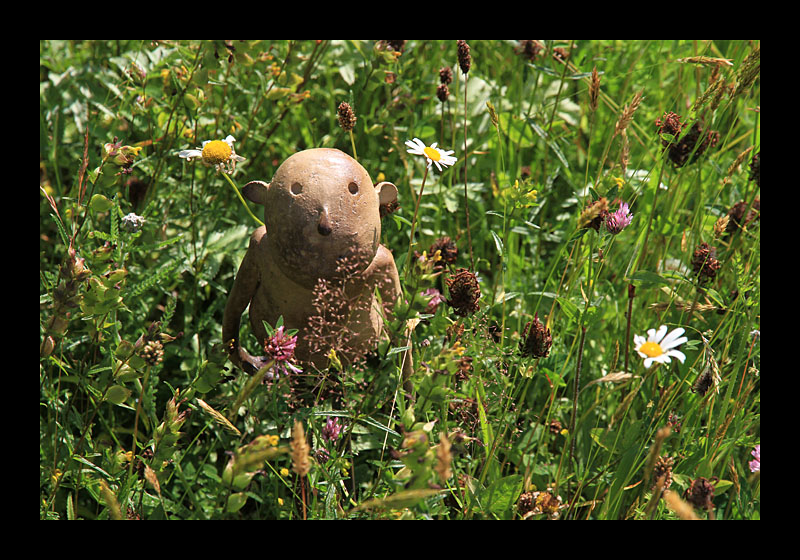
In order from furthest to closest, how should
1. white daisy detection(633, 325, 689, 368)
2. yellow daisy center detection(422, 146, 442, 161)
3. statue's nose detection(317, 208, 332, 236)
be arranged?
yellow daisy center detection(422, 146, 442, 161) → statue's nose detection(317, 208, 332, 236) → white daisy detection(633, 325, 689, 368)

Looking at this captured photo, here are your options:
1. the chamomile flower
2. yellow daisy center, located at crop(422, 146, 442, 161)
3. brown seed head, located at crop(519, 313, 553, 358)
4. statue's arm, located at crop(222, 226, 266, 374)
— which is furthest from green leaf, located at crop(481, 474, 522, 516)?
the chamomile flower

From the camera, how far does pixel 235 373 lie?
7.17 ft

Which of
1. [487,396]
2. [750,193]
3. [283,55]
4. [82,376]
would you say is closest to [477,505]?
[487,396]

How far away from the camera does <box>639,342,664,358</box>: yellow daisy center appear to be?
5.13ft

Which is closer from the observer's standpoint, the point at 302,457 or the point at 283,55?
the point at 302,457

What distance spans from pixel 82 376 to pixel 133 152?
0.60 m

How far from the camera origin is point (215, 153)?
1942 mm

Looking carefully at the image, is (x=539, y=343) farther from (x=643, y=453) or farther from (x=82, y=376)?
(x=82, y=376)

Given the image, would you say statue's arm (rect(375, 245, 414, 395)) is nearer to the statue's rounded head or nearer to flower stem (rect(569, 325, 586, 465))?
the statue's rounded head

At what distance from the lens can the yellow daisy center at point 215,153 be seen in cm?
194

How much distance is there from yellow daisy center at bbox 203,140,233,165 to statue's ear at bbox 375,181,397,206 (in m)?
0.43

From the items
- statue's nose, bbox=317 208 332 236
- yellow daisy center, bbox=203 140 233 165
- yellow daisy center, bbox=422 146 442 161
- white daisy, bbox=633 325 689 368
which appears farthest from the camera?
yellow daisy center, bbox=203 140 233 165

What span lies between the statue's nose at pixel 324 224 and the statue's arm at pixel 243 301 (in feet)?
0.81

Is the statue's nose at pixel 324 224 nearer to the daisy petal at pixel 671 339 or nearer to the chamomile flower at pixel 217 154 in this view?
the chamomile flower at pixel 217 154
